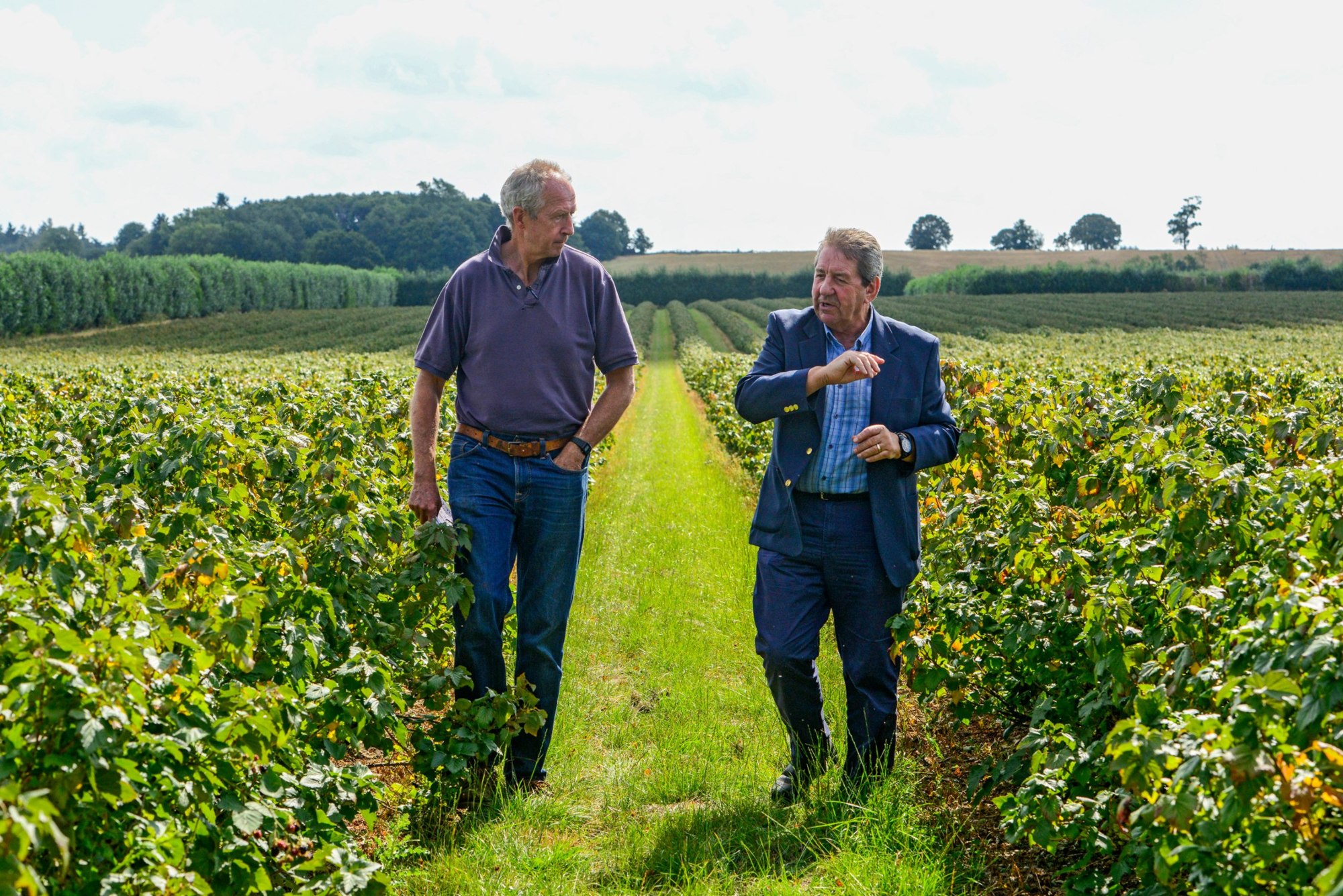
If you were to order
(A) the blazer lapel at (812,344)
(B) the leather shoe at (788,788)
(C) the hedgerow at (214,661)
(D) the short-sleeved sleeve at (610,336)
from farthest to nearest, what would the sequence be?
(D) the short-sleeved sleeve at (610,336) < (A) the blazer lapel at (812,344) < (B) the leather shoe at (788,788) < (C) the hedgerow at (214,661)

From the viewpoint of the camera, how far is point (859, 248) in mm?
3916

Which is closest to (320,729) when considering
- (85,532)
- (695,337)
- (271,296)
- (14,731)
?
(85,532)

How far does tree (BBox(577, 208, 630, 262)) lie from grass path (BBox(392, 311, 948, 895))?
123398 millimetres

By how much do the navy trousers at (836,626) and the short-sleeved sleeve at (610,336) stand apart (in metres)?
0.91

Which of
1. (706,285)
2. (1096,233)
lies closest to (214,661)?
(706,285)

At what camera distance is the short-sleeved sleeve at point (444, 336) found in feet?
13.6

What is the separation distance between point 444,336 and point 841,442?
5.27ft

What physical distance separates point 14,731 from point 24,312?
63.2 meters

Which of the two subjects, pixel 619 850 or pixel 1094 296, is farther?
pixel 1094 296

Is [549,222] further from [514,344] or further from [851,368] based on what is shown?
[851,368]

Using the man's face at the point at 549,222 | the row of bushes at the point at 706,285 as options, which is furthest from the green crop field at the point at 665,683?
the row of bushes at the point at 706,285

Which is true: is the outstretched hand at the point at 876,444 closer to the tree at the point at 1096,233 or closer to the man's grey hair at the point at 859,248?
the man's grey hair at the point at 859,248

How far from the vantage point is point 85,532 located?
2488 millimetres

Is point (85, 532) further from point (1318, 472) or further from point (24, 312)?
point (24, 312)
